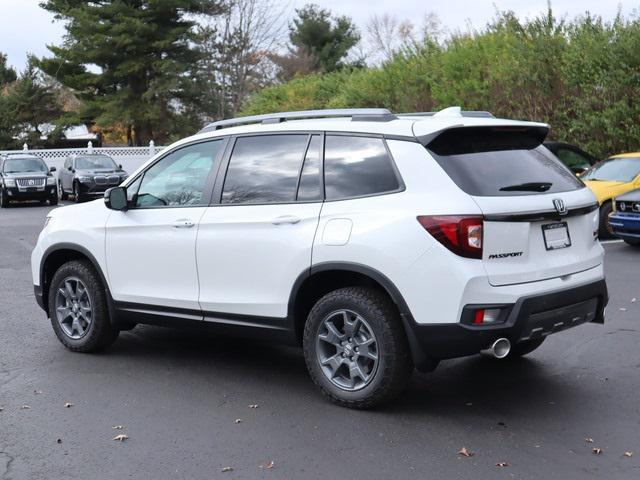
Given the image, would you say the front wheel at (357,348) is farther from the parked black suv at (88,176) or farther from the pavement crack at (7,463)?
the parked black suv at (88,176)

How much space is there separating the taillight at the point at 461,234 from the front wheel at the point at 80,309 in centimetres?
311

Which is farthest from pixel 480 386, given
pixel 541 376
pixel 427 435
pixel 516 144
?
pixel 516 144

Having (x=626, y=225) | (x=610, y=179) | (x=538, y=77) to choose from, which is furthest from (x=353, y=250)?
(x=538, y=77)

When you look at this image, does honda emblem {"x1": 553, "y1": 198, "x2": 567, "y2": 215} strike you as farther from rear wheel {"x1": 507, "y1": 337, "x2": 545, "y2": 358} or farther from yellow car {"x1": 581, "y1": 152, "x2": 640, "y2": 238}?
yellow car {"x1": 581, "y1": 152, "x2": 640, "y2": 238}

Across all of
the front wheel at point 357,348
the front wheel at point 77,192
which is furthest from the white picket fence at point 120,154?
the front wheel at point 357,348

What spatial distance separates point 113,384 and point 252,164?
6.14ft

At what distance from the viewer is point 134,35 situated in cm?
4328

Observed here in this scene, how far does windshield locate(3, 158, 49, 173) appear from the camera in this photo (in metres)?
27.4

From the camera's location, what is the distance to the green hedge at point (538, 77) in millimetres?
18172

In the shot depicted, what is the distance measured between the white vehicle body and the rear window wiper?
0.07m

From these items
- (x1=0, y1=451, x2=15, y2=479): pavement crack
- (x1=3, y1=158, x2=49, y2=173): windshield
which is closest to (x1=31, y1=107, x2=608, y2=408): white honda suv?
(x1=0, y1=451, x2=15, y2=479): pavement crack

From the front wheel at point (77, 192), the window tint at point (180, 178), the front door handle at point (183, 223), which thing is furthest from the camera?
the front wheel at point (77, 192)

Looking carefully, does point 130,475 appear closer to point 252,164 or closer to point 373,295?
point 373,295

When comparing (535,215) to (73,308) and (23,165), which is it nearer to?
(73,308)
